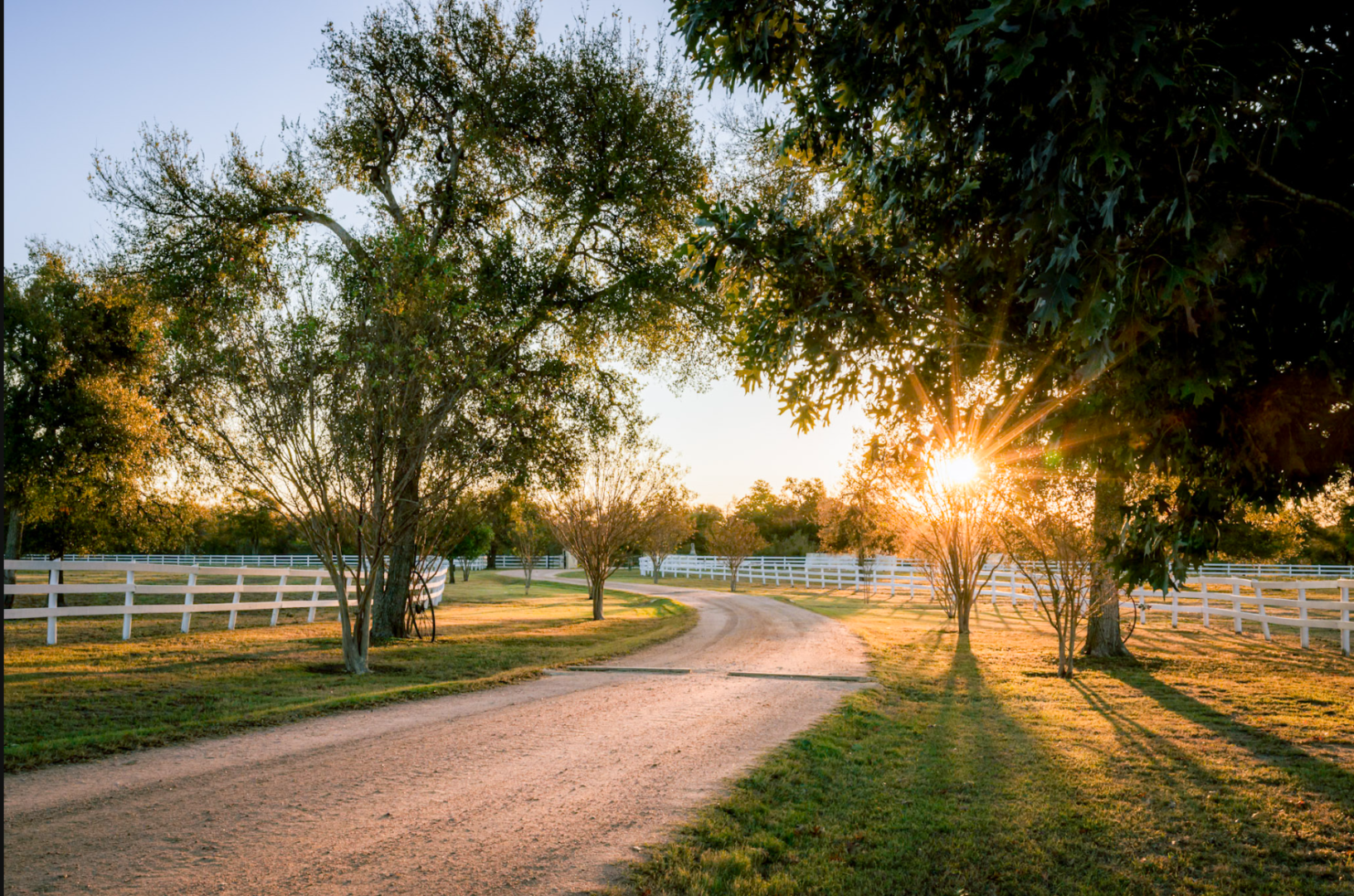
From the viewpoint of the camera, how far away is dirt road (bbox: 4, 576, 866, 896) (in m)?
4.56

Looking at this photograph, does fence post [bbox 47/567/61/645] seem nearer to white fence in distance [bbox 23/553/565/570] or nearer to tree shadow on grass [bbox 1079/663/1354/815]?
tree shadow on grass [bbox 1079/663/1354/815]

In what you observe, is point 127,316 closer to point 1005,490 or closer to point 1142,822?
point 1005,490

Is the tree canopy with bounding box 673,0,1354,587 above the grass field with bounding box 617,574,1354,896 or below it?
above

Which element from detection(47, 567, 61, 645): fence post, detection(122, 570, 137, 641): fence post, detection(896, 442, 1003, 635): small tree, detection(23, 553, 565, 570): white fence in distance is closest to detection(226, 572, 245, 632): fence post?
detection(122, 570, 137, 641): fence post

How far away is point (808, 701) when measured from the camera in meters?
10.3

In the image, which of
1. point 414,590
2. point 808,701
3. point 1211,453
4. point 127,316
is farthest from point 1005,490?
point 127,316

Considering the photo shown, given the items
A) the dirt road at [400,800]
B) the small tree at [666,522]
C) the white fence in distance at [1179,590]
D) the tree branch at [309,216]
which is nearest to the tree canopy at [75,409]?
the tree branch at [309,216]

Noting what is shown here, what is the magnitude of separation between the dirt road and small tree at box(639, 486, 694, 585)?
49.6ft

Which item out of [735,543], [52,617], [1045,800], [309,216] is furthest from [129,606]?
[735,543]

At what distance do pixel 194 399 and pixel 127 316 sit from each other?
40.2ft

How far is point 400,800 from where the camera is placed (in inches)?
232

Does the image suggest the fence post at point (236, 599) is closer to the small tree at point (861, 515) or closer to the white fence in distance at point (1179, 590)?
the small tree at point (861, 515)

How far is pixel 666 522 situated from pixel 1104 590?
20.6 meters

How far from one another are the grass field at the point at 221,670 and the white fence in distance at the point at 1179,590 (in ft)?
28.4
